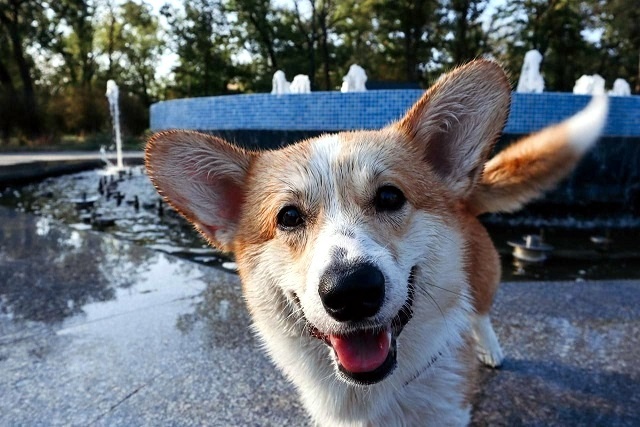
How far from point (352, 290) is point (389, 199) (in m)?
0.52

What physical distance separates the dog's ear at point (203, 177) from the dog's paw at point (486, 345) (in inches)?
59.5

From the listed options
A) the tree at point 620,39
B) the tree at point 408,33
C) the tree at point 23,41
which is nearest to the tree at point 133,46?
the tree at point 23,41

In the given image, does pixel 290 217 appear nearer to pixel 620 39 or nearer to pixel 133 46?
pixel 620 39

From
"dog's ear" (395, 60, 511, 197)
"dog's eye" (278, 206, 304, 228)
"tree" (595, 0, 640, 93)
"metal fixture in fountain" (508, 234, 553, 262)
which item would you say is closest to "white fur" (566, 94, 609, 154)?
"dog's ear" (395, 60, 511, 197)

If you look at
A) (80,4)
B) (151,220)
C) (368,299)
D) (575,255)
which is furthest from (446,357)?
(80,4)

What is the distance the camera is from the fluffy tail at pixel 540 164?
262cm

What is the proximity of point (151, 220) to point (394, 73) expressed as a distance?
3222 centimetres

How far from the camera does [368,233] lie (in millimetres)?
1660

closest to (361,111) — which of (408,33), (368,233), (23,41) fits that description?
(368,233)

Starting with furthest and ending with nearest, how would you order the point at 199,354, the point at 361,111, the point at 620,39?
the point at 620,39 < the point at 361,111 < the point at 199,354

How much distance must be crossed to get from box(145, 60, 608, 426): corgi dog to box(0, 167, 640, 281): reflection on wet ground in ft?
10.7

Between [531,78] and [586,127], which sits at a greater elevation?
[531,78]

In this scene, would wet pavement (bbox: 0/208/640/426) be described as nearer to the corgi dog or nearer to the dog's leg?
the dog's leg

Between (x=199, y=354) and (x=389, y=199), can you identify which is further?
(x=199, y=354)
